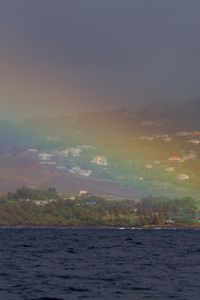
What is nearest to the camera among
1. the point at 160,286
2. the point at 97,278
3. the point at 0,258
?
the point at 160,286

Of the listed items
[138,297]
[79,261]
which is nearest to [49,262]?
[79,261]

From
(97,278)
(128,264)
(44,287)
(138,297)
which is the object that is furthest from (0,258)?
(138,297)

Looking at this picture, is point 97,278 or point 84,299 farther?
point 97,278

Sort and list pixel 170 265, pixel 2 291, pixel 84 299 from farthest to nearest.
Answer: pixel 170 265 < pixel 2 291 < pixel 84 299

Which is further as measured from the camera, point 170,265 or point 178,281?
point 170,265

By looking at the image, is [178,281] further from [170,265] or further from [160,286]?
[170,265]

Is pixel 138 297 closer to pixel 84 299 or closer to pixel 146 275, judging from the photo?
pixel 84 299

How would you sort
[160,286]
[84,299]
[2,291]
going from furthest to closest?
[160,286]
[2,291]
[84,299]

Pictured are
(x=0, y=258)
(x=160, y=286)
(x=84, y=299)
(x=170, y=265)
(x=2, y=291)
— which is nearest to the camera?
(x=84, y=299)
